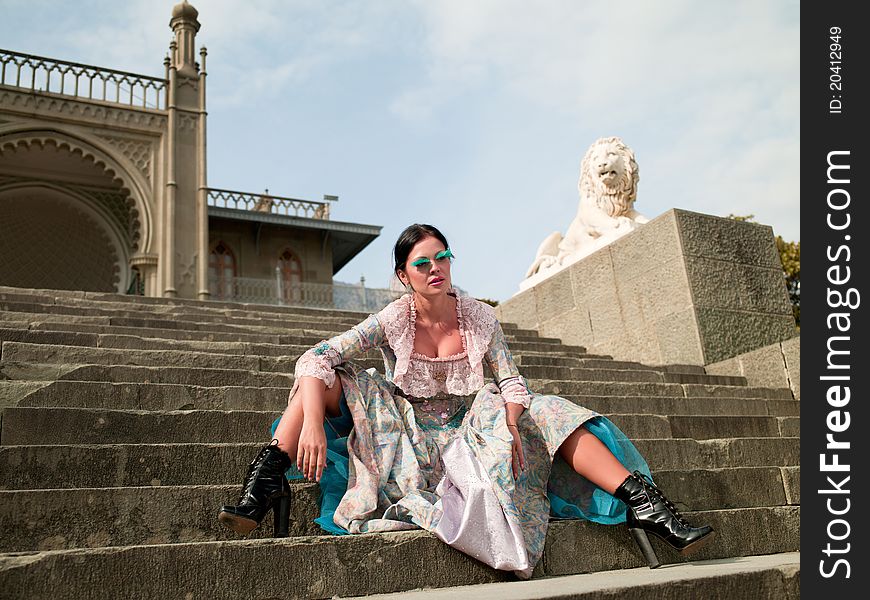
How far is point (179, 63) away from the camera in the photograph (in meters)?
18.2

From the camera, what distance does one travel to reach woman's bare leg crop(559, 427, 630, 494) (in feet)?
8.40

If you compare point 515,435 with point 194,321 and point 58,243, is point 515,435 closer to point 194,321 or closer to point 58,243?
point 194,321

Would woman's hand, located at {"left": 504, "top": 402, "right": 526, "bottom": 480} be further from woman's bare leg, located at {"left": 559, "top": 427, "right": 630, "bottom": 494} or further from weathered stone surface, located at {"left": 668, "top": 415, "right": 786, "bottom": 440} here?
weathered stone surface, located at {"left": 668, "top": 415, "right": 786, "bottom": 440}

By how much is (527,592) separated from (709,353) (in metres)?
4.56

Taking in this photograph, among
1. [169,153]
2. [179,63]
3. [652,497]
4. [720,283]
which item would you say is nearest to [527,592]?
[652,497]

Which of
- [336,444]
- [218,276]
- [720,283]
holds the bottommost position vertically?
[336,444]

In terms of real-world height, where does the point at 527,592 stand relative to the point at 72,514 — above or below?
below

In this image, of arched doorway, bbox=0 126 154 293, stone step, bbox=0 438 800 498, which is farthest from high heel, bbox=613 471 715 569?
arched doorway, bbox=0 126 154 293

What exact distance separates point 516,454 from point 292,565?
2.87 ft

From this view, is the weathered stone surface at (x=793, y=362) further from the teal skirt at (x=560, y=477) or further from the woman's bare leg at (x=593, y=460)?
the woman's bare leg at (x=593, y=460)

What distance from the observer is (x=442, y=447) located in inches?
108

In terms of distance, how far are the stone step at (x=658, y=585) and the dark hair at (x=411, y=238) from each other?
1305 mm

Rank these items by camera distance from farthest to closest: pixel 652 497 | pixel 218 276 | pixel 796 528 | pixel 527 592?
pixel 218 276 → pixel 796 528 → pixel 652 497 → pixel 527 592
